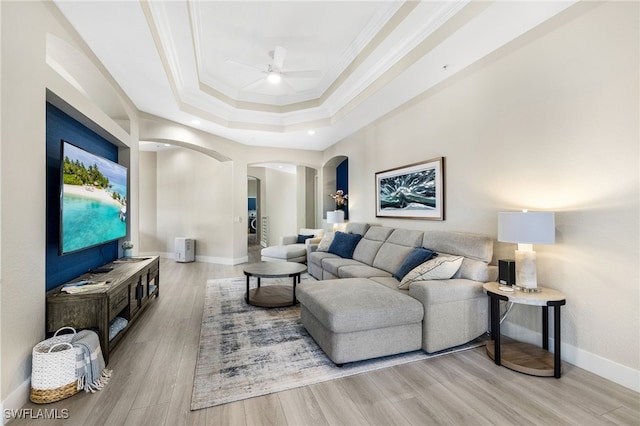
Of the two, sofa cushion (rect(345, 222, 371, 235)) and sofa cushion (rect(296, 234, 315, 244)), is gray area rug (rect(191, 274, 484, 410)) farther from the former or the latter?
sofa cushion (rect(296, 234, 315, 244))

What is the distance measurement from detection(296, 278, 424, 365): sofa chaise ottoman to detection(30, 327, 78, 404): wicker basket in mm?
1752

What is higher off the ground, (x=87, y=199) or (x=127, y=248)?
(x=87, y=199)

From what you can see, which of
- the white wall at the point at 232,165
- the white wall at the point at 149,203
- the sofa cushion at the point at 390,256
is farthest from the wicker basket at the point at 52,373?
the white wall at the point at 149,203

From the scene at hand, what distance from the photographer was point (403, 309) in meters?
2.38

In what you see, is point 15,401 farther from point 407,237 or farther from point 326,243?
point 326,243

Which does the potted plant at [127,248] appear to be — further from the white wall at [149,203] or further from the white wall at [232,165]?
the white wall at [149,203]

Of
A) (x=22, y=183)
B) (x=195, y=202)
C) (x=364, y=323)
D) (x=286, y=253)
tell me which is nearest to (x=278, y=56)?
(x=22, y=183)

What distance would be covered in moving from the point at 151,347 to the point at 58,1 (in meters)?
2.94

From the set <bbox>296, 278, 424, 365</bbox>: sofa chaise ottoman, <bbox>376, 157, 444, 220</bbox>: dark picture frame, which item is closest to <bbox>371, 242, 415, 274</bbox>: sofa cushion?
<bbox>376, 157, 444, 220</bbox>: dark picture frame

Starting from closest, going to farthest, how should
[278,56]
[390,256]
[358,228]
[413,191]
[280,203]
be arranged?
[278,56] < [390,256] < [413,191] < [358,228] < [280,203]

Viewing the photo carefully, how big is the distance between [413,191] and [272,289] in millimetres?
2621

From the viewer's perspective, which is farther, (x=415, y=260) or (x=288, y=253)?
(x=288, y=253)

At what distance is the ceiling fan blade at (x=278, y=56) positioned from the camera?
3.15 metres

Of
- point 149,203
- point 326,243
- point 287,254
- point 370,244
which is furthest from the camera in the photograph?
point 149,203
